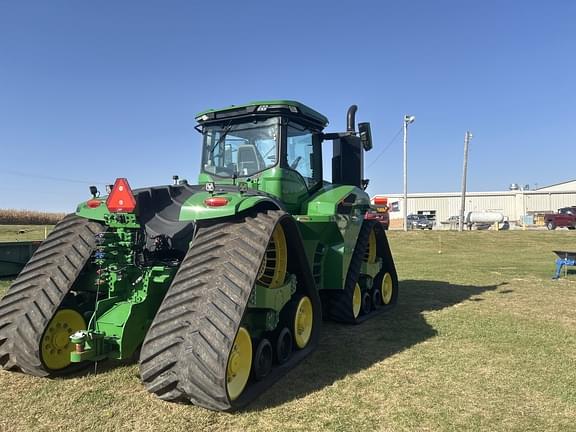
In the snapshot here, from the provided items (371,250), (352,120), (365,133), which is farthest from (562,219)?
(365,133)

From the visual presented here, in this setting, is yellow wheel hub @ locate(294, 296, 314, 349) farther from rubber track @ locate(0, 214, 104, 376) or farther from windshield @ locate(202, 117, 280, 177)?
rubber track @ locate(0, 214, 104, 376)

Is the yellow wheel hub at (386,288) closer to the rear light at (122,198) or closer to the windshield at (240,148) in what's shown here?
the windshield at (240,148)

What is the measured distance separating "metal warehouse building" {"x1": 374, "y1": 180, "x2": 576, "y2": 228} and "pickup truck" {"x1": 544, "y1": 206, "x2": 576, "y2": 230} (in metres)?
10.3

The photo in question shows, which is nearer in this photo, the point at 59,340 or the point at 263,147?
the point at 59,340

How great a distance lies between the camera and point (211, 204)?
430cm

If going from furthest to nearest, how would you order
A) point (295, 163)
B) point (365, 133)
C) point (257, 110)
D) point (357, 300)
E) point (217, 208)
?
point (365, 133), point (357, 300), point (295, 163), point (257, 110), point (217, 208)

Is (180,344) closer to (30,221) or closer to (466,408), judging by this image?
(466,408)

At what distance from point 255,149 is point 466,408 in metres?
3.81

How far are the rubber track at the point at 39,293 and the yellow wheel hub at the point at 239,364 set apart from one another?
1895 millimetres

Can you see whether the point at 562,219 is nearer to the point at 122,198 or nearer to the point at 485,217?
the point at 485,217

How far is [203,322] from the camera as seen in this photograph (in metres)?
3.70

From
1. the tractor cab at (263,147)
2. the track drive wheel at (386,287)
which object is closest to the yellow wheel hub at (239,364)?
the tractor cab at (263,147)

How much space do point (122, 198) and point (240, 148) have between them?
78.0 inches

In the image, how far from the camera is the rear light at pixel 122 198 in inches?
182
